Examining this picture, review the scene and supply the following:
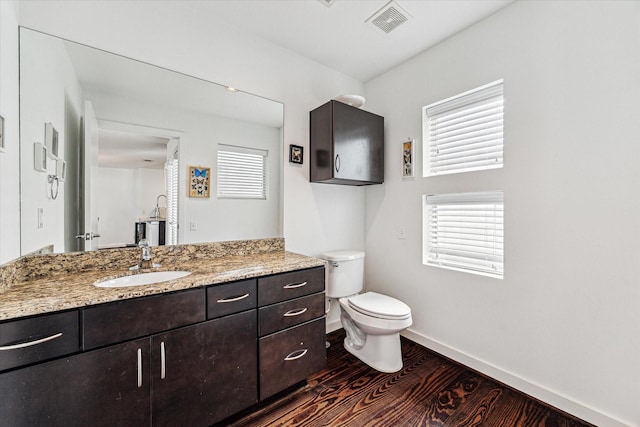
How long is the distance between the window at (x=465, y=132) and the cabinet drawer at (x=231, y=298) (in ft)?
5.52

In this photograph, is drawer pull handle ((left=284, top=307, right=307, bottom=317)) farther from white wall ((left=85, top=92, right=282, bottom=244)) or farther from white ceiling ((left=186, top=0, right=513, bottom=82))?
white ceiling ((left=186, top=0, right=513, bottom=82))

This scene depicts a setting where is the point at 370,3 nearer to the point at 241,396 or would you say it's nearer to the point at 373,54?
the point at 373,54

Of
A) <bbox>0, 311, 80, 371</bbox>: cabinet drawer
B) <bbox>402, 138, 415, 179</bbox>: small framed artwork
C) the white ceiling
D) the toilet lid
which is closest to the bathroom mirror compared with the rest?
the white ceiling

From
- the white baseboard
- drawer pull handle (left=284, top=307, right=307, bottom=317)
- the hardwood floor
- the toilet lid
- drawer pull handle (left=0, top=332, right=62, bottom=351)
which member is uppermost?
drawer pull handle (left=0, top=332, right=62, bottom=351)

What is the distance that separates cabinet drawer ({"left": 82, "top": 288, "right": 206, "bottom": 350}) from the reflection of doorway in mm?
642

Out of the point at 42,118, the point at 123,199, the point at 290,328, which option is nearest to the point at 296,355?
the point at 290,328

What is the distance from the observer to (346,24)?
1906 mm

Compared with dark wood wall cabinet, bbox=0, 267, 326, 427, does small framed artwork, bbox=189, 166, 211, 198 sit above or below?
above

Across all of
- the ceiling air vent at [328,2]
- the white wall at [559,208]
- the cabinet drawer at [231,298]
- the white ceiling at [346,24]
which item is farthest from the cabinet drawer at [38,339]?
the white wall at [559,208]

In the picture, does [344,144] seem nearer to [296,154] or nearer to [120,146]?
[296,154]

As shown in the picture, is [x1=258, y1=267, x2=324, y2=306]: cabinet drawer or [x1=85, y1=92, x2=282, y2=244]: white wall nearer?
[x1=258, y1=267, x2=324, y2=306]: cabinet drawer

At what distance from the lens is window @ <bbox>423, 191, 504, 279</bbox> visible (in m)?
1.86

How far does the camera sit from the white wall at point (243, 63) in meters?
1.47

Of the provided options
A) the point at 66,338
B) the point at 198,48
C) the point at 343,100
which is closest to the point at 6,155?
the point at 66,338
